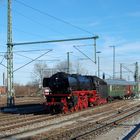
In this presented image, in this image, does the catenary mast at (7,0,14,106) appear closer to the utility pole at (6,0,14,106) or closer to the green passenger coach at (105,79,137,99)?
the utility pole at (6,0,14,106)

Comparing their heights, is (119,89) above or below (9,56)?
below

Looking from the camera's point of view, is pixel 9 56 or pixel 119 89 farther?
pixel 119 89

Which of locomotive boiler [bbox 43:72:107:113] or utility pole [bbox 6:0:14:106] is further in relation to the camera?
utility pole [bbox 6:0:14:106]

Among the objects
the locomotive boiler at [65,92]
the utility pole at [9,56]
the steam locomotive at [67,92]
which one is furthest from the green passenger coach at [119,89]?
the utility pole at [9,56]

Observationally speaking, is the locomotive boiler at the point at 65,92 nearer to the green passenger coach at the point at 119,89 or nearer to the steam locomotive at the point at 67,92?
the steam locomotive at the point at 67,92

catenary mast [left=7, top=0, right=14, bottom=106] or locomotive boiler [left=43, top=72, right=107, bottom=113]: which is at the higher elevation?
catenary mast [left=7, top=0, right=14, bottom=106]

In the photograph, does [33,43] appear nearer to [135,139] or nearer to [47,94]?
[47,94]

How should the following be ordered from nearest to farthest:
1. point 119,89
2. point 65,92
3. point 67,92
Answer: point 67,92 < point 65,92 < point 119,89

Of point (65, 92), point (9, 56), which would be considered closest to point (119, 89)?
point (9, 56)

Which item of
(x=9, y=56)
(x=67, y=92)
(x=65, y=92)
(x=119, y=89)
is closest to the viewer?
(x=67, y=92)

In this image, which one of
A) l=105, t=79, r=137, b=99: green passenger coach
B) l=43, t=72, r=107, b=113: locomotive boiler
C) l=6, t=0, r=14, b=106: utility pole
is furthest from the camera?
l=105, t=79, r=137, b=99: green passenger coach

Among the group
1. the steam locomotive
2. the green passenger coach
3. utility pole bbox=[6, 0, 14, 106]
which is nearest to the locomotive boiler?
the steam locomotive

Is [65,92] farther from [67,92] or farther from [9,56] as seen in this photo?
[9,56]

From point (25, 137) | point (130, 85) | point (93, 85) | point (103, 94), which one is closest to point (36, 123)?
point (25, 137)
